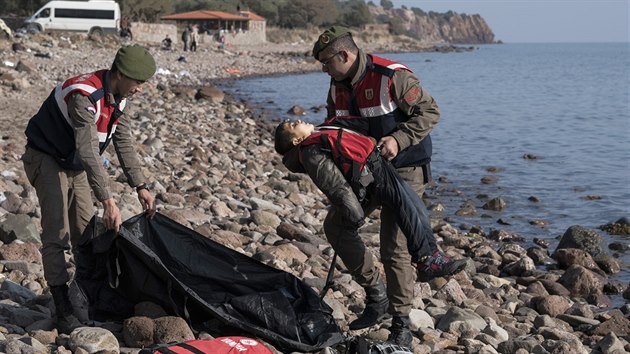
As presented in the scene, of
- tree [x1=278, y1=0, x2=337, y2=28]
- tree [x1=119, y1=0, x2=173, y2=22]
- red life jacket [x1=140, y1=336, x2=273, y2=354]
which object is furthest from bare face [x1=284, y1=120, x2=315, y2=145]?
tree [x1=278, y1=0, x2=337, y2=28]

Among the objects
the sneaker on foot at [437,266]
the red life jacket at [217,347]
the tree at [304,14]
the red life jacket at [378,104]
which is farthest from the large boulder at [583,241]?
the tree at [304,14]

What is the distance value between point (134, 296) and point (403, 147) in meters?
1.91

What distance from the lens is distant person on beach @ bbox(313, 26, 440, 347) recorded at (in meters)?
4.96

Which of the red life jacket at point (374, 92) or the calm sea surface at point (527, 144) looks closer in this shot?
the red life jacket at point (374, 92)

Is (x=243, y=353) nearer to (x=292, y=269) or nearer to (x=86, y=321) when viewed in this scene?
(x=86, y=321)

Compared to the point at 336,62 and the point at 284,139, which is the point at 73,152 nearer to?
the point at 284,139

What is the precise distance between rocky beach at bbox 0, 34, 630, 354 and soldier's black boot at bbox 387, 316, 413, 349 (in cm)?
16

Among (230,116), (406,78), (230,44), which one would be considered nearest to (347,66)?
(406,78)

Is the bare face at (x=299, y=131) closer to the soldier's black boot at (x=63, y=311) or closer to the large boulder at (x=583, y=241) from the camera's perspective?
the soldier's black boot at (x=63, y=311)

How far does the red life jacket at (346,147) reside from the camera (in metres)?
4.88

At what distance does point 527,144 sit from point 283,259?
16664mm

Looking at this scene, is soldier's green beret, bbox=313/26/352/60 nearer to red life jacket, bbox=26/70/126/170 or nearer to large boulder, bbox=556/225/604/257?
red life jacket, bbox=26/70/126/170

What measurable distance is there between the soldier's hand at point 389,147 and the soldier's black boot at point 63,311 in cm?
207

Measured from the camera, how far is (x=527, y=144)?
74.8 ft
